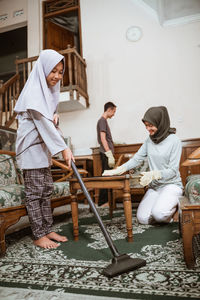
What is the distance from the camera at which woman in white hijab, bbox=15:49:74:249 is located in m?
1.68

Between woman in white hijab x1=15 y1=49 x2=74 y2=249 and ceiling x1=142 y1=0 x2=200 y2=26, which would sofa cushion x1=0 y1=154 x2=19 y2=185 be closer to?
woman in white hijab x1=15 y1=49 x2=74 y2=249

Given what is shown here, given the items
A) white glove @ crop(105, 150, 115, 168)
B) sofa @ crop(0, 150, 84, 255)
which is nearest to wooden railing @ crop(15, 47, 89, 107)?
white glove @ crop(105, 150, 115, 168)

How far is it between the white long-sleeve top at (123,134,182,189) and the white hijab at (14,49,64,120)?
1057 mm

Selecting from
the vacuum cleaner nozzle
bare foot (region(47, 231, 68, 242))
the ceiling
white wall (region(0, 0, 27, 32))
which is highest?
white wall (region(0, 0, 27, 32))

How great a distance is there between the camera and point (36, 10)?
6.02 metres

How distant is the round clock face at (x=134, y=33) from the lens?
5.15 metres

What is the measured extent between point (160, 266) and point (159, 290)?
262mm

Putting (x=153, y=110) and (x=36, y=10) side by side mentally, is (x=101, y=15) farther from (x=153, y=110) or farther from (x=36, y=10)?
(x=153, y=110)

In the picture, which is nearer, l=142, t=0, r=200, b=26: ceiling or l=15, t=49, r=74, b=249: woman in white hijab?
l=15, t=49, r=74, b=249: woman in white hijab

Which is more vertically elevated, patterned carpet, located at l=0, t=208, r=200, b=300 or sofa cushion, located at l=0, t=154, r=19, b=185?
sofa cushion, located at l=0, t=154, r=19, b=185

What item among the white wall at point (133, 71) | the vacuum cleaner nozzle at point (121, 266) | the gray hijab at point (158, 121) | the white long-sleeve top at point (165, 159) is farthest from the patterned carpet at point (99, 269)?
the white wall at point (133, 71)

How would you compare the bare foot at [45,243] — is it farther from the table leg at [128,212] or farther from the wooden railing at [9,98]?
the wooden railing at [9,98]

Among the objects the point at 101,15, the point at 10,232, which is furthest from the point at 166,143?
the point at 101,15

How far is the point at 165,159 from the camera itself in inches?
92.2
